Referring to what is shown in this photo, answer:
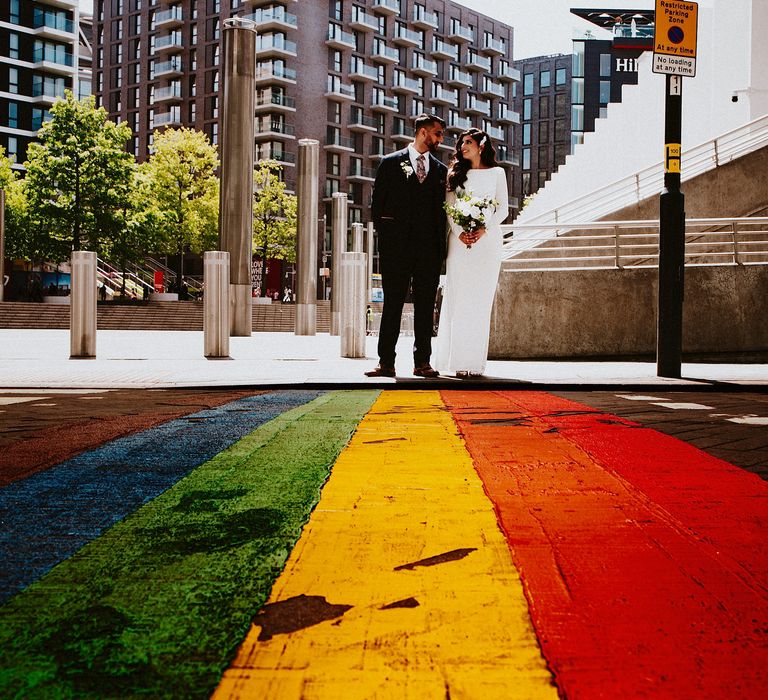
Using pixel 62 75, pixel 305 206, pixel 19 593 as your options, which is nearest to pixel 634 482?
pixel 19 593

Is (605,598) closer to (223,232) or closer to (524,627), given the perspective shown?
(524,627)

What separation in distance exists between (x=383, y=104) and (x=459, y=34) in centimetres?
A: 1564

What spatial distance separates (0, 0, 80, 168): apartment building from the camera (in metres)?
72.5

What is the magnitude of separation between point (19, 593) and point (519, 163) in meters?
109

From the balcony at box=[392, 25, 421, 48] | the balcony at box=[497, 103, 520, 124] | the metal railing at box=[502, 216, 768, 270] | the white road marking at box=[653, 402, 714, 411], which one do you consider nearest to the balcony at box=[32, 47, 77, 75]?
the balcony at box=[392, 25, 421, 48]

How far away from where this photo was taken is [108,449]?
466 cm

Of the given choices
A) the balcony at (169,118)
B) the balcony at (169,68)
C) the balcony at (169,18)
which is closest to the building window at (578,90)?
the balcony at (169,118)

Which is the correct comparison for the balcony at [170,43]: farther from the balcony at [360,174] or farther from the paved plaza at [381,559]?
the paved plaza at [381,559]

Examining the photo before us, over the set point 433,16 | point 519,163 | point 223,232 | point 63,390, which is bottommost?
point 63,390

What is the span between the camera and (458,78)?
317 ft

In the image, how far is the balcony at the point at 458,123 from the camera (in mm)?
95625

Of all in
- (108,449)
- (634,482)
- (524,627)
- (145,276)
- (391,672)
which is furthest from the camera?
(145,276)

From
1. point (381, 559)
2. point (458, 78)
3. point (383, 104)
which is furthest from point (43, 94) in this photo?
point (381, 559)

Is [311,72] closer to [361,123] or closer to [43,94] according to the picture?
[361,123]
